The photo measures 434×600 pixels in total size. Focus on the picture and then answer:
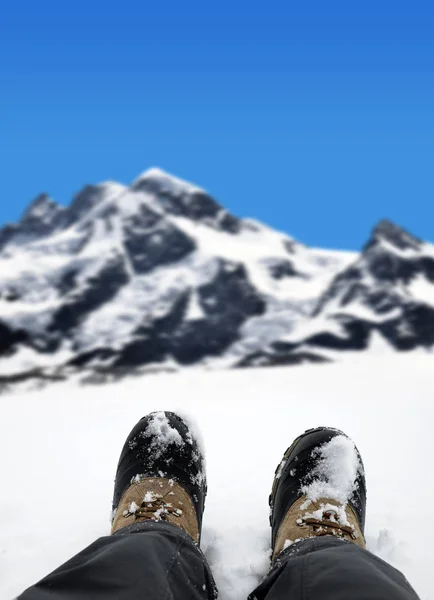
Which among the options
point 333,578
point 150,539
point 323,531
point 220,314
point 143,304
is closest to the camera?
point 333,578

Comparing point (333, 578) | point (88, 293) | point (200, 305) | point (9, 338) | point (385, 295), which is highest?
point (88, 293)

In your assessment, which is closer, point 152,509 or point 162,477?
point 152,509

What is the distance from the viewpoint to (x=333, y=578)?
1550 mm

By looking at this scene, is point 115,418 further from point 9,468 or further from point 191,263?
point 191,263

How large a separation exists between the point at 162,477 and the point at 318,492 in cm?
82

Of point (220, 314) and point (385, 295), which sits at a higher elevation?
point (220, 314)

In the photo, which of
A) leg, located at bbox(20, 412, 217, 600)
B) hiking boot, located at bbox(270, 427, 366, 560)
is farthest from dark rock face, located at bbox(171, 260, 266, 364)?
hiking boot, located at bbox(270, 427, 366, 560)

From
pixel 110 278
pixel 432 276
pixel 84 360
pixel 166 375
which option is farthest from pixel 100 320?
pixel 166 375

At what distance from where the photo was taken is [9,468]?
398 centimetres

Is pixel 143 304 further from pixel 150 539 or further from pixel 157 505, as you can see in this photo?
pixel 150 539

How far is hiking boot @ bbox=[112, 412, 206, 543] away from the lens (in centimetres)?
236

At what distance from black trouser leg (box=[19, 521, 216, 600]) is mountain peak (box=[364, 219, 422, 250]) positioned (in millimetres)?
163529

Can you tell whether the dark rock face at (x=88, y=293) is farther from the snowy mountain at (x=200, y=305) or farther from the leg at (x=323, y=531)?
the leg at (x=323, y=531)

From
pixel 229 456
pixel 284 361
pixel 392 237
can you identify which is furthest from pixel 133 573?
pixel 392 237
